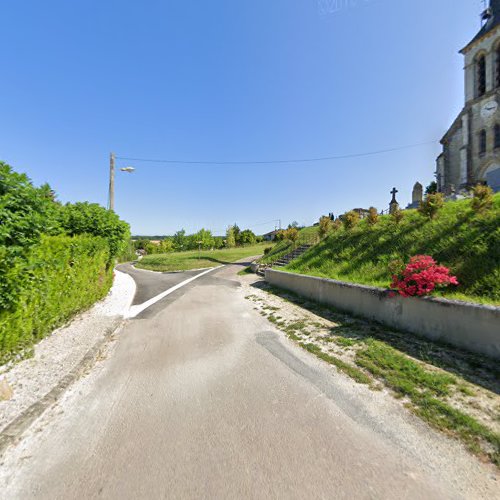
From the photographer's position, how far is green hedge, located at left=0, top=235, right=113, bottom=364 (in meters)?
3.75

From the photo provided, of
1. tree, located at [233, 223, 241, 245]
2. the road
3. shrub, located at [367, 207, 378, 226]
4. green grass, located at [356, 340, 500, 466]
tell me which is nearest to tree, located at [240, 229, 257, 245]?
tree, located at [233, 223, 241, 245]

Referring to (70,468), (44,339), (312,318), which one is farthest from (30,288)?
(312,318)

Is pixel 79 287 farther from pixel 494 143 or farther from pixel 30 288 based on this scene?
pixel 494 143

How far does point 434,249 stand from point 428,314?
332 cm

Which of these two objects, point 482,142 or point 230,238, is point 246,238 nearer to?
point 230,238

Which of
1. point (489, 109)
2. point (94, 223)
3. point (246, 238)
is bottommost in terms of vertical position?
point (94, 223)

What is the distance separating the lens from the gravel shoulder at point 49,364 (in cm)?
310

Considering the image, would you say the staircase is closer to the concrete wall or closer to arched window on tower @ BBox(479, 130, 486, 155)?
the concrete wall

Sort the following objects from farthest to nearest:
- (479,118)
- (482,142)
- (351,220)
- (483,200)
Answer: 1. (479,118)
2. (482,142)
3. (351,220)
4. (483,200)

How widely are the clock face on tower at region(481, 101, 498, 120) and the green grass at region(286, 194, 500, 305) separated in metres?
22.8

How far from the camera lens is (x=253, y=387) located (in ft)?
11.6

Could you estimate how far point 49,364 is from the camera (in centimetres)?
407

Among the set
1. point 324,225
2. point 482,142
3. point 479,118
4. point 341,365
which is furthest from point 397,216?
point 479,118

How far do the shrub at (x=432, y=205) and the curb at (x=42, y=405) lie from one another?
11247mm
